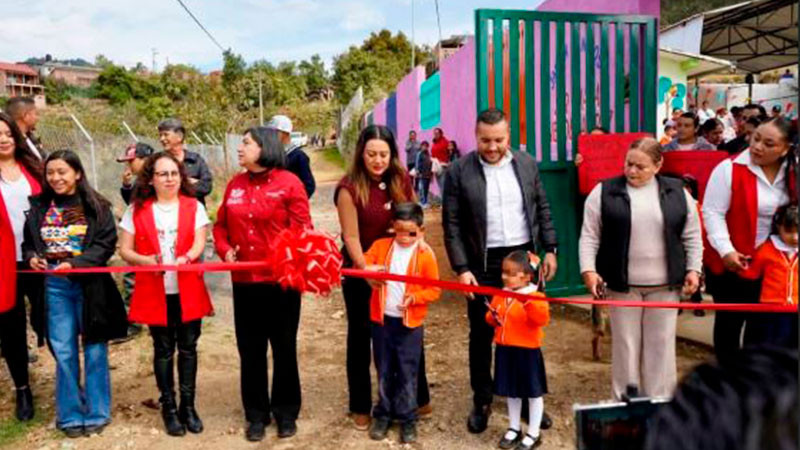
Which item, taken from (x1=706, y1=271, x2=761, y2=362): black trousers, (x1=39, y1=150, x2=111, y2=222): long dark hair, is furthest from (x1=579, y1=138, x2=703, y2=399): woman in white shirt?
(x1=39, y1=150, x2=111, y2=222): long dark hair

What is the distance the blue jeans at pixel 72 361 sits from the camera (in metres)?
4.09

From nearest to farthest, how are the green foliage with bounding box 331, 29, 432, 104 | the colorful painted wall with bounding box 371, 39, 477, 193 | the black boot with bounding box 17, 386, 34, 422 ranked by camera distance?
the black boot with bounding box 17, 386, 34, 422, the colorful painted wall with bounding box 371, 39, 477, 193, the green foliage with bounding box 331, 29, 432, 104

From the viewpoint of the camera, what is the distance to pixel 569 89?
600 centimetres

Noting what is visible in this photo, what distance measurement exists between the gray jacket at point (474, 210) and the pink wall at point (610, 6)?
3.53 metres

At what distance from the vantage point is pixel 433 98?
55.5 feet

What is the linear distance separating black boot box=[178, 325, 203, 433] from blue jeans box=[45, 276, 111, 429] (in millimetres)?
485

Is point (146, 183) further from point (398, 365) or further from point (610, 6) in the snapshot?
point (610, 6)

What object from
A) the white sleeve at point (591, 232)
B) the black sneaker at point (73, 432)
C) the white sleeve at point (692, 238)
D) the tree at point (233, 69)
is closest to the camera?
the white sleeve at point (692, 238)

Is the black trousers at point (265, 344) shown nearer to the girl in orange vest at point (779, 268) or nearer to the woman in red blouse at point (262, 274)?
the woman in red blouse at point (262, 274)

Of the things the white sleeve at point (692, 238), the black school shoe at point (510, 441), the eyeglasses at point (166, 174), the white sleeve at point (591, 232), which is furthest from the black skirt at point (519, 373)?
the eyeglasses at point (166, 174)

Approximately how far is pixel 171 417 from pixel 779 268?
3640 mm

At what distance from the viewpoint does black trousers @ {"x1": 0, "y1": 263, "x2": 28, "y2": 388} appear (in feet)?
14.4

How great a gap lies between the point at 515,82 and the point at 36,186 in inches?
147

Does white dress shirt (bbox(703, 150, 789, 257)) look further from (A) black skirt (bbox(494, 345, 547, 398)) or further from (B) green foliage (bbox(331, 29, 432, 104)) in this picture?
(B) green foliage (bbox(331, 29, 432, 104))
